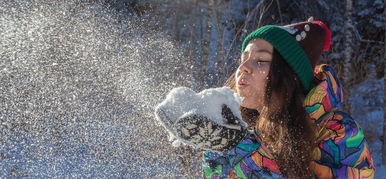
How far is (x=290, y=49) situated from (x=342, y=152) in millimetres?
490

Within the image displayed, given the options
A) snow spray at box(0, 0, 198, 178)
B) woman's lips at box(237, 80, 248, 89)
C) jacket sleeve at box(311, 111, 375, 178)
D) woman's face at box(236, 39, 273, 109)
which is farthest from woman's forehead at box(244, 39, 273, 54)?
snow spray at box(0, 0, 198, 178)

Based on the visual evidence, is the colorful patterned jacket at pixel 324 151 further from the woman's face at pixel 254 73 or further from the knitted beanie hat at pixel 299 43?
the woman's face at pixel 254 73

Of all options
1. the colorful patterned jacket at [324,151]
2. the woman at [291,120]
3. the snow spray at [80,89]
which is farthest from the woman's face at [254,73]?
the snow spray at [80,89]

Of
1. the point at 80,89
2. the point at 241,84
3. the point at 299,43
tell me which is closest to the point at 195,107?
the point at 241,84

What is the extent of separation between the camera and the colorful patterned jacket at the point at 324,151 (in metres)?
1.42

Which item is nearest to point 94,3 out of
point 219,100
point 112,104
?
point 112,104

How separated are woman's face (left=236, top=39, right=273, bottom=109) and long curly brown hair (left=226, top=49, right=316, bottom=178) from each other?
1.0 inches

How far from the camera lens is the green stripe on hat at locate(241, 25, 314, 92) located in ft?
5.32

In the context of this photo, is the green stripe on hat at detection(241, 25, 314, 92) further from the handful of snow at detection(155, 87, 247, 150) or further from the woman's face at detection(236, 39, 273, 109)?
the handful of snow at detection(155, 87, 247, 150)

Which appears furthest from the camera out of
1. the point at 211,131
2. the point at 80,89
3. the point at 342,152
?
the point at 80,89

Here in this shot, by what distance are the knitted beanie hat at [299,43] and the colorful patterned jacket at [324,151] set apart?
0.08 m

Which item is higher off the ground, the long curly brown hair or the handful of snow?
the handful of snow

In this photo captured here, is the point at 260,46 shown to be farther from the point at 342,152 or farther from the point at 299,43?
the point at 342,152

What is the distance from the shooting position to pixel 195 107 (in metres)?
1.26
